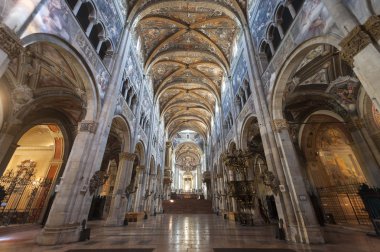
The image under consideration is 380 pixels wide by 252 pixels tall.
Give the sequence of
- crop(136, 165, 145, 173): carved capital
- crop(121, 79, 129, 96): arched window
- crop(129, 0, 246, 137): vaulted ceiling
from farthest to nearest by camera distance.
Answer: crop(136, 165, 145, 173): carved capital < crop(129, 0, 246, 137): vaulted ceiling < crop(121, 79, 129, 96): arched window

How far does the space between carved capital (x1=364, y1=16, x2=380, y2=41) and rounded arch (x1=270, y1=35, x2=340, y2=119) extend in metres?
1.61

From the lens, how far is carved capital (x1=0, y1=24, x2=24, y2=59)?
377 centimetres

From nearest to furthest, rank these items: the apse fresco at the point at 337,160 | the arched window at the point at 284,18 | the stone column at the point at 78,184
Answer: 1. the stone column at the point at 78,184
2. the arched window at the point at 284,18
3. the apse fresco at the point at 337,160

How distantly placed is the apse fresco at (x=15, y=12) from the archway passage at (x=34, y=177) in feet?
34.0

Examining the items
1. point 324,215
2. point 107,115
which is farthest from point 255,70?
point 324,215

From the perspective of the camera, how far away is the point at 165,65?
20828mm

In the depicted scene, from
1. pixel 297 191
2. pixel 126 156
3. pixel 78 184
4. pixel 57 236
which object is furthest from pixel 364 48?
pixel 126 156

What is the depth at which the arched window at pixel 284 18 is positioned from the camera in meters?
7.47

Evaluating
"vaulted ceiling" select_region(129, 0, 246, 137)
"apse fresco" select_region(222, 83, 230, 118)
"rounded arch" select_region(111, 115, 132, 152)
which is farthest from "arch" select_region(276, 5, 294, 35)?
"rounded arch" select_region(111, 115, 132, 152)

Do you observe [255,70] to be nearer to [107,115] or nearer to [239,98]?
[239,98]

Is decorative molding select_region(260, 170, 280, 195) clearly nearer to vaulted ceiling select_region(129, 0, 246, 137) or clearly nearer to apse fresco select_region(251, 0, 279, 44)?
apse fresco select_region(251, 0, 279, 44)

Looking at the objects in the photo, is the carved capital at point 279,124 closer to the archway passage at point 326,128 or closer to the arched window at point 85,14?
the archway passage at point 326,128

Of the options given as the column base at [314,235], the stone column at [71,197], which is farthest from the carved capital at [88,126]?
the column base at [314,235]

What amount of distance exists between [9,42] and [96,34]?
600cm
